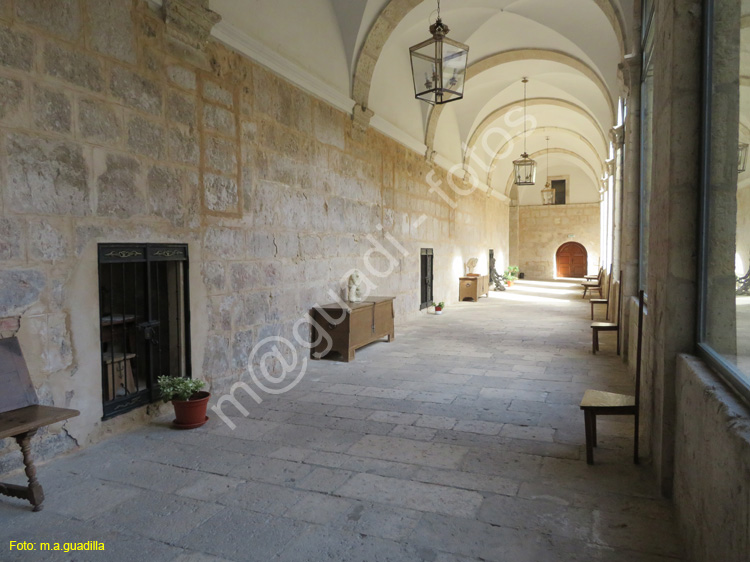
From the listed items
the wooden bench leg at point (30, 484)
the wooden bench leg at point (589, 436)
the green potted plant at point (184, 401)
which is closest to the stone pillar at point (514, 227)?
the wooden bench leg at point (589, 436)

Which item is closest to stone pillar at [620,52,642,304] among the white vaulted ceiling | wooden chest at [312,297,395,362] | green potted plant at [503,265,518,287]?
the white vaulted ceiling

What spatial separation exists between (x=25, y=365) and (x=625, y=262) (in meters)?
6.07

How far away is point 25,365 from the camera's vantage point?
286 cm

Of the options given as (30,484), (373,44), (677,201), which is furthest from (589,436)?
(373,44)

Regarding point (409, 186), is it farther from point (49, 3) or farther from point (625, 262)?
point (49, 3)

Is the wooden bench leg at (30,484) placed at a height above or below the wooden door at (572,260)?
below

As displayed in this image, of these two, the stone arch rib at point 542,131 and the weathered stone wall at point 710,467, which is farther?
the stone arch rib at point 542,131

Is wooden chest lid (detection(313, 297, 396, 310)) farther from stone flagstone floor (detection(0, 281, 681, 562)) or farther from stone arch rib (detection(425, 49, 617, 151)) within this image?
stone arch rib (detection(425, 49, 617, 151))

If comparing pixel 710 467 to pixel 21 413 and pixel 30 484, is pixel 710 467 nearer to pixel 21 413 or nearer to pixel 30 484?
pixel 30 484

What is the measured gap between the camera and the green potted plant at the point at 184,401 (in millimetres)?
3750

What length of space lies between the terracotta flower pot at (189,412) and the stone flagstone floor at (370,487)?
10 cm

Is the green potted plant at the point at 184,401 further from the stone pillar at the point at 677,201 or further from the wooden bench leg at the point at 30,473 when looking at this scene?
the stone pillar at the point at 677,201

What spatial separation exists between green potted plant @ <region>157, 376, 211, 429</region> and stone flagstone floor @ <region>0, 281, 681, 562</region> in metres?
0.11

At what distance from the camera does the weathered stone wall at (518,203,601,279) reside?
2289 centimetres
